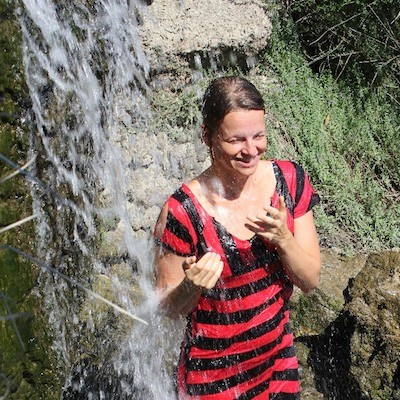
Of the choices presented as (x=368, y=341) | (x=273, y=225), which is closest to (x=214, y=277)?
(x=273, y=225)

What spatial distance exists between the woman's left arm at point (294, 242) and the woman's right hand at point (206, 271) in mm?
169

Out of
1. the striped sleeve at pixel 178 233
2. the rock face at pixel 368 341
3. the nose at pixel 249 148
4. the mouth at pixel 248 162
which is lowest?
the rock face at pixel 368 341

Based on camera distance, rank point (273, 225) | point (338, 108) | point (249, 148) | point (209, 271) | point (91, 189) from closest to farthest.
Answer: point (209, 271) → point (273, 225) → point (249, 148) → point (91, 189) → point (338, 108)

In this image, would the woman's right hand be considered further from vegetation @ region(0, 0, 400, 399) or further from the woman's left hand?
vegetation @ region(0, 0, 400, 399)

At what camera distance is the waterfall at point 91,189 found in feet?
10.1

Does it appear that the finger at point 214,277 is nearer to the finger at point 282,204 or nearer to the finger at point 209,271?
the finger at point 209,271

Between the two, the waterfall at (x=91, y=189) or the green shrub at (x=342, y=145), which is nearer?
the waterfall at (x=91, y=189)

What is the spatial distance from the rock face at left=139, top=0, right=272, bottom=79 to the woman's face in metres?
2.48

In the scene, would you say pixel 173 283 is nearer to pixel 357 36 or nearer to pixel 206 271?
pixel 206 271

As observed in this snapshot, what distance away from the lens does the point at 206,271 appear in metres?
1.95

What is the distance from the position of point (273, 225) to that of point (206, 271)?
Answer: 25 centimetres

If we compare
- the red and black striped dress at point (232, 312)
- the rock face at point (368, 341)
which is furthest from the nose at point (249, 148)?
the rock face at point (368, 341)

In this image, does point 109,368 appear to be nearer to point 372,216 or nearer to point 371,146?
point 372,216

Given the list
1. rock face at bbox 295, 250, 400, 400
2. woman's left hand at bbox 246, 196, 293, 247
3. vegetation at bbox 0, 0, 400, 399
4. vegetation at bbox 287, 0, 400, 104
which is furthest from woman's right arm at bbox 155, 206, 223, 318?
vegetation at bbox 287, 0, 400, 104
